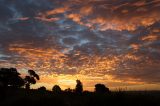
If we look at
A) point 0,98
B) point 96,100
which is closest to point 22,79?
point 0,98

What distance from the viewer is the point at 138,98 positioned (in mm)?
20859

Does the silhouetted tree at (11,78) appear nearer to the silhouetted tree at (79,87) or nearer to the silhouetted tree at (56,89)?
the silhouetted tree at (56,89)

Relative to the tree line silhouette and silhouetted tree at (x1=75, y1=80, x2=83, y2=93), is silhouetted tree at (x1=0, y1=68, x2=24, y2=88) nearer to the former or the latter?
the tree line silhouette

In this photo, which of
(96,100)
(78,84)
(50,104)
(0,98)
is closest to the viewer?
(96,100)

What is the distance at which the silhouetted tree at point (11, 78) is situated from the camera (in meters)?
77.7

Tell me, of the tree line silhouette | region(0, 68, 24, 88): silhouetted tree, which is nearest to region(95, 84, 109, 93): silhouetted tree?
the tree line silhouette

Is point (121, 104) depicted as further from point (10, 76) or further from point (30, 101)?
point (10, 76)

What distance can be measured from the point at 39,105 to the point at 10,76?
56.3 meters

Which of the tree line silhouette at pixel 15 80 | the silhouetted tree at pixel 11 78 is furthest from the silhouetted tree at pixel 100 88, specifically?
the silhouetted tree at pixel 11 78

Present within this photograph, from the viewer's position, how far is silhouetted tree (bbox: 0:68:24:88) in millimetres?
77675

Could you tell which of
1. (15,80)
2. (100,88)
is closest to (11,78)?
(15,80)

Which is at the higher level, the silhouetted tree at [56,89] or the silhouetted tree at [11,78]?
the silhouetted tree at [11,78]

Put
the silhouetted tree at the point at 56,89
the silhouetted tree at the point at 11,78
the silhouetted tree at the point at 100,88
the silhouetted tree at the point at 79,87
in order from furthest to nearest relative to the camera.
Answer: the silhouetted tree at the point at 11,78, the silhouetted tree at the point at 56,89, the silhouetted tree at the point at 79,87, the silhouetted tree at the point at 100,88

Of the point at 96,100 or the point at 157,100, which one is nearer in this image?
the point at 157,100
